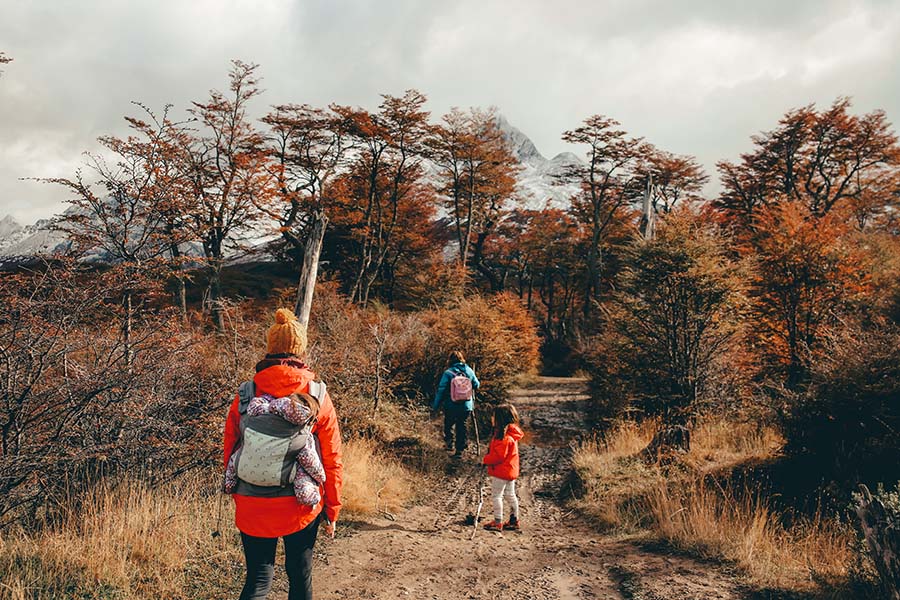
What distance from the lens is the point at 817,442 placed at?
5.88 m

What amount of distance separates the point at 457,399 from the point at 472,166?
19.3m

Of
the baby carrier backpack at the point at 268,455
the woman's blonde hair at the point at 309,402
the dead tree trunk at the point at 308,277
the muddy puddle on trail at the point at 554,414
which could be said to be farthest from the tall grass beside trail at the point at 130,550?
the muddy puddle on trail at the point at 554,414

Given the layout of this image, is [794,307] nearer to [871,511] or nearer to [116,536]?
[871,511]

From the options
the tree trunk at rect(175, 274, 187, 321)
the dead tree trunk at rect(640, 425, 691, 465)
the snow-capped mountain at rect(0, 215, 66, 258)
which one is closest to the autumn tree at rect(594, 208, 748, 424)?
the dead tree trunk at rect(640, 425, 691, 465)

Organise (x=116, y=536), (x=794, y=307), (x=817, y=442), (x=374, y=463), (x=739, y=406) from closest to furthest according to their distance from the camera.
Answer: (x=116, y=536) < (x=817, y=442) < (x=374, y=463) < (x=739, y=406) < (x=794, y=307)

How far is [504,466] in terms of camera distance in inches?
232

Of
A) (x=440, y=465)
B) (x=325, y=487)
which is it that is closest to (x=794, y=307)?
(x=440, y=465)

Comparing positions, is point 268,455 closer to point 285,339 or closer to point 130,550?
point 285,339

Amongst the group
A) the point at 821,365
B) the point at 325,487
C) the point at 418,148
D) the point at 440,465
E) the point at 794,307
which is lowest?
the point at 440,465

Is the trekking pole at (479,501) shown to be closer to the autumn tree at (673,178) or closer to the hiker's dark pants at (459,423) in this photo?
the hiker's dark pants at (459,423)

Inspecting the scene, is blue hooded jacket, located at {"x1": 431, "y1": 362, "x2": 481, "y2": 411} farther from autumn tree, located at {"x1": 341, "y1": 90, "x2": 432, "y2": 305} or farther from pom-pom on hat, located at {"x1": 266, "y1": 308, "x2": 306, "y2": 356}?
autumn tree, located at {"x1": 341, "y1": 90, "x2": 432, "y2": 305}

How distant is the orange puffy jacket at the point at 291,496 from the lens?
2.60 m

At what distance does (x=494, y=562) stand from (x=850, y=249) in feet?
39.4

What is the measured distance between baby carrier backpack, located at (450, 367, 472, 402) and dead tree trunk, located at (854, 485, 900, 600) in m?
6.02
